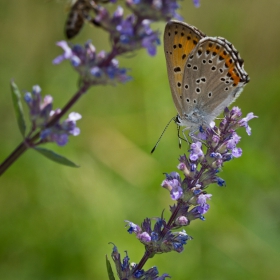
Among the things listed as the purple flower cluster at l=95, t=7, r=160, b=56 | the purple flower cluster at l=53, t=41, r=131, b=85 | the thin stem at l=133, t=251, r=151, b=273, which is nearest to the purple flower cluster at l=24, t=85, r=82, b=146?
the purple flower cluster at l=53, t=41, r=131, b=85

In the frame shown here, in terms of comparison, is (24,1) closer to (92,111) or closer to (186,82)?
(92,111)

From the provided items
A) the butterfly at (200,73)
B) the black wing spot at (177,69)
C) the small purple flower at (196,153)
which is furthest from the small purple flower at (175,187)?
the black wing spot at (177,69)

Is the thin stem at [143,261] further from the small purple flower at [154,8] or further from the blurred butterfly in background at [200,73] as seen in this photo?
the small purple flower at [154,8]

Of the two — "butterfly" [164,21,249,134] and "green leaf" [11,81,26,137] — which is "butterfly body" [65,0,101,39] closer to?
"butterfly" [164,21,249,134]

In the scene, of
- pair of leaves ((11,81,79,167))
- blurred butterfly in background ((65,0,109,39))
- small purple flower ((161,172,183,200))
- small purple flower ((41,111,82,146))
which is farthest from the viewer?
blurred butterfly in background ((65,0,109,39))

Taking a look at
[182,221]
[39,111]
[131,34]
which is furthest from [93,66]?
[182,221]
